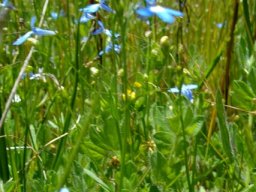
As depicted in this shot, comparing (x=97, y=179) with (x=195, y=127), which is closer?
(x=97, y=179)

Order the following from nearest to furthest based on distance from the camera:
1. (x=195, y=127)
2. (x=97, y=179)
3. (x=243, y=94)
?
1. (x=97, y=179)
2. (x=195, y=127)
3. (x=243, y=94)

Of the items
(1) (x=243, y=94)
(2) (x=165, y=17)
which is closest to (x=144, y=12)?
→ (2) (x=165, y=17)

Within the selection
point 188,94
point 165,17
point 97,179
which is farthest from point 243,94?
point 165,17

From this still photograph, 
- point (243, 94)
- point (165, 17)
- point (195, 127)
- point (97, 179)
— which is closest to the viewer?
point (165, 17)

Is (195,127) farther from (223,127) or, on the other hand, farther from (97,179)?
(97,179)

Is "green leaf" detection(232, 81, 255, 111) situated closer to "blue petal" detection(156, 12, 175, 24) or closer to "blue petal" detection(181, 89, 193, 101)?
"blue petal" detection(181, 89, 193, 101)

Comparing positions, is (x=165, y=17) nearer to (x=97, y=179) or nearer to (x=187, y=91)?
(x=97, y=179)

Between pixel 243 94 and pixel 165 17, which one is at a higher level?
pixel 165 17

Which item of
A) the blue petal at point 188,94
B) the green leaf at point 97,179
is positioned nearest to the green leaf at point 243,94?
the blue petal at point 188,94

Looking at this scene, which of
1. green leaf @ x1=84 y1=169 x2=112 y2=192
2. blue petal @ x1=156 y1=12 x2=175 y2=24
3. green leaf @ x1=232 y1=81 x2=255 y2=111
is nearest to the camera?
blue petal @ x1=156 y1=12 x2=175 y2=24

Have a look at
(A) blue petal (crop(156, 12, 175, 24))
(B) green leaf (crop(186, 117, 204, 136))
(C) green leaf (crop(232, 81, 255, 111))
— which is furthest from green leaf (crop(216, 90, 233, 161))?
(A) blue petal (crop(156, 12, 175, 24))

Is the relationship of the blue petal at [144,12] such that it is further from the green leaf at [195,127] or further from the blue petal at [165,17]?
the green leaf at [195,127]

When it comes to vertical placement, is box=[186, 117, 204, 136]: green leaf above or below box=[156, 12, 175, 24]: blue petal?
below
